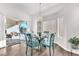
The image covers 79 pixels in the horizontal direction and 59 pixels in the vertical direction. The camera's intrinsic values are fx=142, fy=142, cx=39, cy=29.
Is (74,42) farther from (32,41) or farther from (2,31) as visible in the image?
(2,31)

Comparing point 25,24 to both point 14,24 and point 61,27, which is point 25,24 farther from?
point 61,27

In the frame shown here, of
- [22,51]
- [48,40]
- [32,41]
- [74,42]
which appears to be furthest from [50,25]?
[22,51]

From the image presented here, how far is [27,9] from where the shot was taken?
3262 millimetres

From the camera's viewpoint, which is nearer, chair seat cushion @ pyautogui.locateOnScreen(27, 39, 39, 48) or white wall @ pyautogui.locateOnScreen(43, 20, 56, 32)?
white wall @ pyautogui.locateOnScreen(43, 20, 56, 32)

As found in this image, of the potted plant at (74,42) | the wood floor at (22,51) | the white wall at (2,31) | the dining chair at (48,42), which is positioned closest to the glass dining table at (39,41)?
the dining chair at (48,42)

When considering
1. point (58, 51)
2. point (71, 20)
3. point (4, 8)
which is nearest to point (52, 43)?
point (58, 51)

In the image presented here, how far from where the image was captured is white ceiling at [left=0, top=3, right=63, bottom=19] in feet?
10.6

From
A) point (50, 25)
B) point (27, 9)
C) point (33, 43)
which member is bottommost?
point (33, 43)

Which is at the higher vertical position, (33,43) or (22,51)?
(33,43)

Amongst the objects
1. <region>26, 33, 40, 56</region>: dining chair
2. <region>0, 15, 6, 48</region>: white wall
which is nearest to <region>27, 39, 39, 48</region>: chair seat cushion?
<region>26, 33, 40, 56</region>: dining chair

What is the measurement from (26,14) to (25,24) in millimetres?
230

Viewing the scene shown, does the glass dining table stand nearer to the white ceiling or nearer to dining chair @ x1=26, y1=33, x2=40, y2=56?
dining chair @ x1=26, y1=33, x2=40, y2=56

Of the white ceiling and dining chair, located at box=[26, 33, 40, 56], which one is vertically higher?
the white ceiling

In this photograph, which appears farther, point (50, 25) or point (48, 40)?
point (48, 40)
